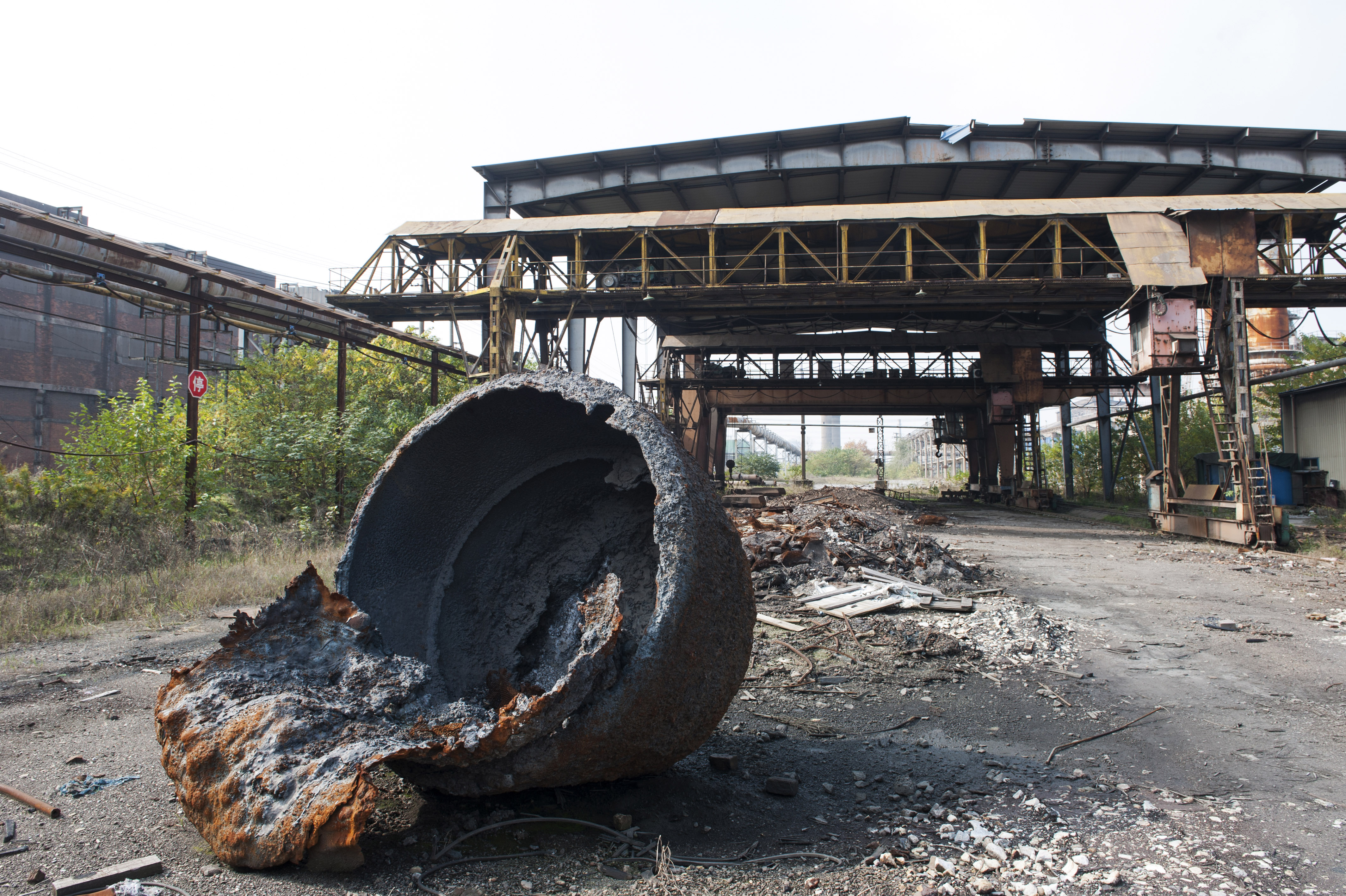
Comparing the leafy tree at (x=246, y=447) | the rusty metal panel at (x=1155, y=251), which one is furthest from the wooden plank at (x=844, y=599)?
the rusty metal panel at (x=1155, y=251)

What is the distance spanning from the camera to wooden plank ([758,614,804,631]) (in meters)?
6.12

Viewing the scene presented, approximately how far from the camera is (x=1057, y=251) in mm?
13867

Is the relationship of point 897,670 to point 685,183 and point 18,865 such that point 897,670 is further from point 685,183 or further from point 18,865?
point 685,183

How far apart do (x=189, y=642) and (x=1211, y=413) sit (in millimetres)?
14908

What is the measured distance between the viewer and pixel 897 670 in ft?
16.3

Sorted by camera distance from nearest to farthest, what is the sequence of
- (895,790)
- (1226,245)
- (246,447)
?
(895,790) < (246,447) < (1226,245)

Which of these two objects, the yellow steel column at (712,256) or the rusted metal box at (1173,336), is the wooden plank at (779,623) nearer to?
the yellow steel column at (712,256)

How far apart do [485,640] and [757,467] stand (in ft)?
141

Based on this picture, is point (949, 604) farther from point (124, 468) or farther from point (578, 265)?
point (578, 265)

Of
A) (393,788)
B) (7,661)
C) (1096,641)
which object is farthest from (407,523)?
(1096,641)

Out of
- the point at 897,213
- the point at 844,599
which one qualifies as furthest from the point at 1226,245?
the point at 844,599

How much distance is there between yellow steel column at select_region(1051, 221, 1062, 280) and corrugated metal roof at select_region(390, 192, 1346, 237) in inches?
9.7

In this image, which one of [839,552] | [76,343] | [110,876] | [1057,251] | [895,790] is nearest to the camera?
[110,876]

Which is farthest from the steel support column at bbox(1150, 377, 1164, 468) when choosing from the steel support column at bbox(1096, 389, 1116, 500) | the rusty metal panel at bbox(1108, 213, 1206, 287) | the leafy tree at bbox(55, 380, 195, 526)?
the leafy tree at bbox(55, 380, 195, 526)
